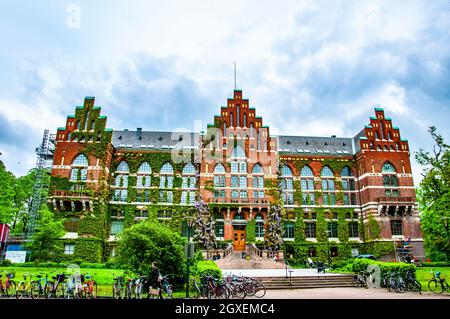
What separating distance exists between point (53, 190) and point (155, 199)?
502 inches

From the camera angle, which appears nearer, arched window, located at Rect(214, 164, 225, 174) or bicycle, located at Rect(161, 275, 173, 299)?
bicycle, located at Rect(161, 275, 173, 299)

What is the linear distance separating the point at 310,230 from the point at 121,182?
27473 millimetres

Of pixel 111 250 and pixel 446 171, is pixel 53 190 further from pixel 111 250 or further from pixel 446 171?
pixel 446 171

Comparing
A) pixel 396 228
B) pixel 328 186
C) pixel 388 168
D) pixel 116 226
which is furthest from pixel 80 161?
pixel 396 228

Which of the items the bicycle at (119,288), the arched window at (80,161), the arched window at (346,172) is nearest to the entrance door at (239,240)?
the arched window at (346,172)

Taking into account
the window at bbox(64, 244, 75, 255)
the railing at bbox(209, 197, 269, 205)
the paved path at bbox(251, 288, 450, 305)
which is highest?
the railing at bbox(209, 197, 269, 205)

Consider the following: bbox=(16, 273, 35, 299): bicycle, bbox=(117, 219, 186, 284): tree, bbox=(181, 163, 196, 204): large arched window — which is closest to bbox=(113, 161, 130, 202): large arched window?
bbox=(181, 163, 196, 204): large arched window

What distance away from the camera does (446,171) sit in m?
30.5

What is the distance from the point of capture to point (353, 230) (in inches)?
1786

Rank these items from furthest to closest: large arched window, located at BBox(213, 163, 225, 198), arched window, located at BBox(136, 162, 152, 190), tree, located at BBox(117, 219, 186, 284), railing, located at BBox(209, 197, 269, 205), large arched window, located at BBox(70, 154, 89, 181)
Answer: arched window, located at BBox(136, 162, 152, 190), large arched window, located at BBox(213, 163, 225, 198), railing, located at BBox(209, 197, 269, 205), large arched window, located at BBox(70, 154, 89, 181), tree, located at BBox(117, 219, 186, 284)

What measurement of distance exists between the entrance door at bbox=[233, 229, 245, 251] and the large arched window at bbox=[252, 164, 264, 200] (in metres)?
5.24

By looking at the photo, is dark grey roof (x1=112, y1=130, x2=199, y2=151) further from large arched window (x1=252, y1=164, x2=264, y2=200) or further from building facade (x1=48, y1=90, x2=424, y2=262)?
large arched window (x1=252, y1=164, x2=264, y2=200)

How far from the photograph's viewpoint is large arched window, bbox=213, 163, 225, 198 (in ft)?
144

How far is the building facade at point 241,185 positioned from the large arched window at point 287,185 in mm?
151
